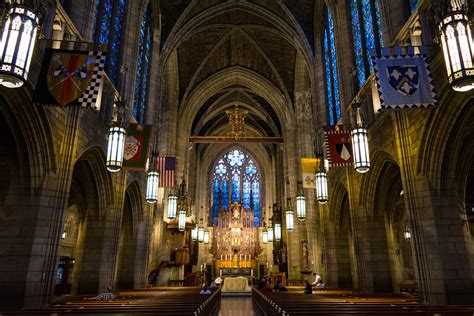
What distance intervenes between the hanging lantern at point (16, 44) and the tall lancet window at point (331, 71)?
15361 mm

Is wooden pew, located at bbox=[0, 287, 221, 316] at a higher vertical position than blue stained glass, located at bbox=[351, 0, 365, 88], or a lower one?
lower

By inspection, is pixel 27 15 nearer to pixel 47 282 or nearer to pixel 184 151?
pixel 47 282

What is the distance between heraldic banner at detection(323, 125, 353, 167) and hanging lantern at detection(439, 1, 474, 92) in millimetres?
7071

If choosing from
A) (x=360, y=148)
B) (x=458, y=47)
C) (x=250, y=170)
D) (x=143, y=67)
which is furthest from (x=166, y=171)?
(x=250, y=170)

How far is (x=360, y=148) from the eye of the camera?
10.1 metres

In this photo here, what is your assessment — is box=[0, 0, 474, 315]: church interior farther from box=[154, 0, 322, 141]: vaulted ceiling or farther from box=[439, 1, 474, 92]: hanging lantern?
box=[154, 0, 322, 141]: vaulted ceiling

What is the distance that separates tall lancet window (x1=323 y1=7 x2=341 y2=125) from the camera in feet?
61.9

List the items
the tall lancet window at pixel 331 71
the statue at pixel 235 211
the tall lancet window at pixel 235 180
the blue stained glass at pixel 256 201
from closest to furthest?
the tall lancet window at pixel 331 71 < the statue at pixel 235 211 < the blue stained glass at pixel 256 201 < the tall lancet window at pixel 235 180

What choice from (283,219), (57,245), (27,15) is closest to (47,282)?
(57,245)

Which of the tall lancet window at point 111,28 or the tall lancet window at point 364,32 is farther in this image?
the tall lancet window at point 364,32

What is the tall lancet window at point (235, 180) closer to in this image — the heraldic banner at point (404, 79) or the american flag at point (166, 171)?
the american flag at point (166, 171)

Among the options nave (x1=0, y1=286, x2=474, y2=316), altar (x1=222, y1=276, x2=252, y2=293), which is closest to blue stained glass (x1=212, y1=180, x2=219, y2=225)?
altar (x1=222, y1=276, x2=252, y2=293)

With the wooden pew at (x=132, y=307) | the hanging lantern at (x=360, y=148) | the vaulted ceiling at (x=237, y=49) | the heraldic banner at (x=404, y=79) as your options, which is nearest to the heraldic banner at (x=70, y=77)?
the wooden pew at (x=132, y=307)

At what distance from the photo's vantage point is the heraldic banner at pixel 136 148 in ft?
40.3
